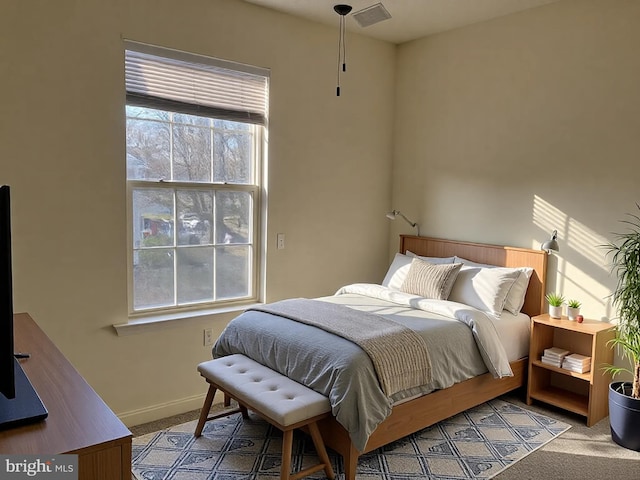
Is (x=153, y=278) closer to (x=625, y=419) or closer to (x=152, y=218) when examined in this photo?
(x=152, y=218)

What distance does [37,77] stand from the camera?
2.77 meters

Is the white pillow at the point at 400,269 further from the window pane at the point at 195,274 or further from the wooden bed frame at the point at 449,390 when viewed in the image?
the window pane at the point at 195,274

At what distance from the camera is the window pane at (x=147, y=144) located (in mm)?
3184

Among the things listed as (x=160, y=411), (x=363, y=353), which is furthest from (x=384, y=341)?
(x=160, y=411)

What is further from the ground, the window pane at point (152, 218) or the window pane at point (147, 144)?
the window pane at point (147, 144)

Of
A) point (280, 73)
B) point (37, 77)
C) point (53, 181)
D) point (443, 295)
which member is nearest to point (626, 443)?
point (443, 295)

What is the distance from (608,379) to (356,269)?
1998 mm

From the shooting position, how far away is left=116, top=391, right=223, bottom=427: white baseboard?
316 cm

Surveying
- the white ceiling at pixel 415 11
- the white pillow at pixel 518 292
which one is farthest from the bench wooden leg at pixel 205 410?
the white ceiling at pixel 415 11

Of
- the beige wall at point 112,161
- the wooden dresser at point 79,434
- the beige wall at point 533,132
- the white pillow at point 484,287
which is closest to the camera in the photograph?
the wooden dresser at point 79,434

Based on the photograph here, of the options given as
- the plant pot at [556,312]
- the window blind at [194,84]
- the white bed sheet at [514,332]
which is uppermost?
the window blind at [194,84]

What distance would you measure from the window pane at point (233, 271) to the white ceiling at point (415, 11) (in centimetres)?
172

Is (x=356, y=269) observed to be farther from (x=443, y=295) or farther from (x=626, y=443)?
(x=626, y=443)

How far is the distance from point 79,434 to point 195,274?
231cm
